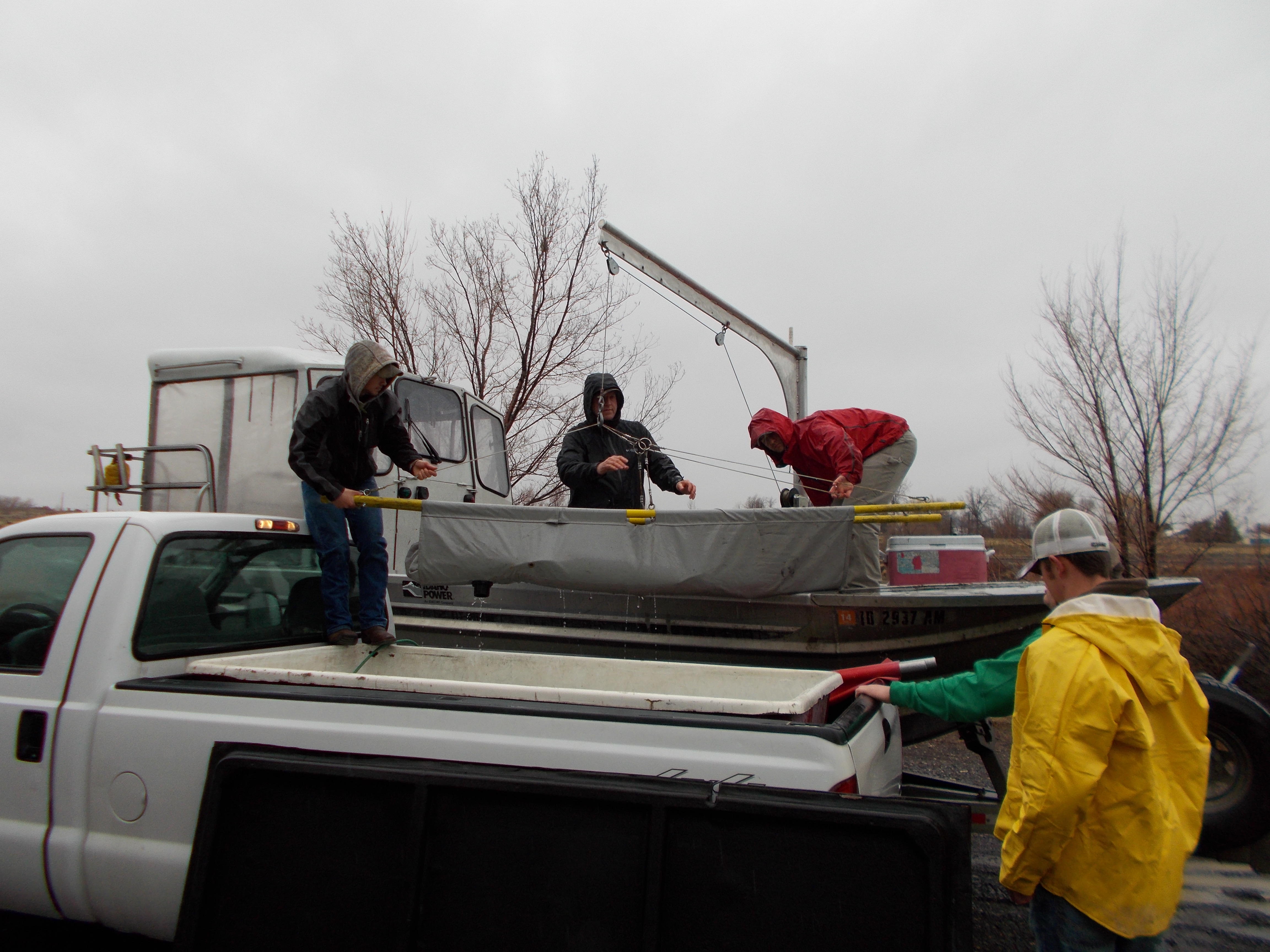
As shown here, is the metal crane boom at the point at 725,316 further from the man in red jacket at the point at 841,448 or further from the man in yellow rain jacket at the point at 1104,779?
the man in yellow rain jacket at the point at 1104,779

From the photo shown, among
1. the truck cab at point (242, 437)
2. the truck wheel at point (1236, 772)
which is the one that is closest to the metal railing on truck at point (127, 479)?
the truck cab at point (242, 437)

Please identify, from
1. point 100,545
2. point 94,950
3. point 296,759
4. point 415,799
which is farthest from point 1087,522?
point 94,950

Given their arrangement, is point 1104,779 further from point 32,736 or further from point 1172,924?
point 32,736

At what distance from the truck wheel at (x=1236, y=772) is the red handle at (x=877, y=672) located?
1.74 meters

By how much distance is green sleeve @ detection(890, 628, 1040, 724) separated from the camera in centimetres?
214

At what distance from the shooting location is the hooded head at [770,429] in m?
5.25

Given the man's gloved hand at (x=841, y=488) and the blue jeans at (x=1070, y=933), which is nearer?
the blue jeans at (x=1070, y=933)

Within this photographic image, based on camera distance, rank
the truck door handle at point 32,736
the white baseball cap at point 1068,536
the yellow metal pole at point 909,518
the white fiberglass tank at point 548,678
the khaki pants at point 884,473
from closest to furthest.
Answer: the white baseball cap at point 1068,536
the white fiberglass tank at point 548,678
the truck door handle at point 32,736
the yellow metal pole at point 909,518
the khaki pants at point 884,473

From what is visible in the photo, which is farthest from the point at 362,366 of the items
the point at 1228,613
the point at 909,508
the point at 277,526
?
the point at 1228,613

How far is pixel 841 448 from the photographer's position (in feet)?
16.3

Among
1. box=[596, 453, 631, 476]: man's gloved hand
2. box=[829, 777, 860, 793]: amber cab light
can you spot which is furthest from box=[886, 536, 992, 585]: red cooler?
box=[829, 777, 860, 793]: amber cab light

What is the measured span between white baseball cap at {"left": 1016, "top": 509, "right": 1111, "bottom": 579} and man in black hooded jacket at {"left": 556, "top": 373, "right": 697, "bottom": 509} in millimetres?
3676

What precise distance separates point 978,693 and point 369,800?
5.76ft

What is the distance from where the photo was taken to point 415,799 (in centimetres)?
195
